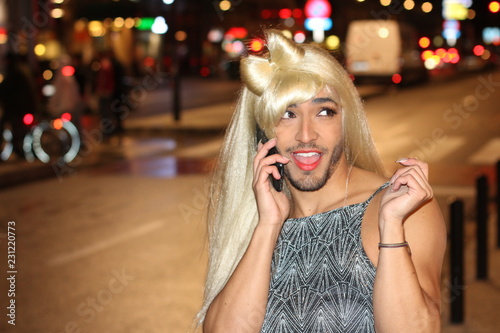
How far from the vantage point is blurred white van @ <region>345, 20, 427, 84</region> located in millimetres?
32844

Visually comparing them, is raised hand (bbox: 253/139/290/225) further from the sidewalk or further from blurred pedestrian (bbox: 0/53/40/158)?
the sidewalk

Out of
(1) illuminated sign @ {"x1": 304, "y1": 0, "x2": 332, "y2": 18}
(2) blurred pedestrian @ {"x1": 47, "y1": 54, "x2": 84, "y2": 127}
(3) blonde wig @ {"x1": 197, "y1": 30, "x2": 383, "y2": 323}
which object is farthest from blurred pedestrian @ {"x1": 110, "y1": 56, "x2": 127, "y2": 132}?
(3) blonde wig @ {"x1": 197, "y1": 30, "x2": 383, "y2": 323}

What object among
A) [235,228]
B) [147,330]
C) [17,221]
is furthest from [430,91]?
[235,228]

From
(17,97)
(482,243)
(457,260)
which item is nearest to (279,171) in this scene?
(457,260)

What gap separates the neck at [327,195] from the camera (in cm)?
245

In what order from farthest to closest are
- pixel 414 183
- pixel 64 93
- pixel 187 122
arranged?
1. pixel 187 122
2. pixel 64 93
3. pixel 414 183

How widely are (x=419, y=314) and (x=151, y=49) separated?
1692 inches

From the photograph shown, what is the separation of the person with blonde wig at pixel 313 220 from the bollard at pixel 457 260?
129 inches

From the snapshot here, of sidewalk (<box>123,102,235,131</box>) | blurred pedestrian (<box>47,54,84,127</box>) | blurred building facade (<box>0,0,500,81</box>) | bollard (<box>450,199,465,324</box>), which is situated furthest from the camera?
blurred building facade (<box>0,0,500,81</box>)

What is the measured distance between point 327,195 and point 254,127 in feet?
1.07

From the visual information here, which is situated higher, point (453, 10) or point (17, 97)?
point (453, 10)

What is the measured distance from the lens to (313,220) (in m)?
2.40

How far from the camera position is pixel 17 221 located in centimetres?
987

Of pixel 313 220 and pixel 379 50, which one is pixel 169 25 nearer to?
pixel 379 50
